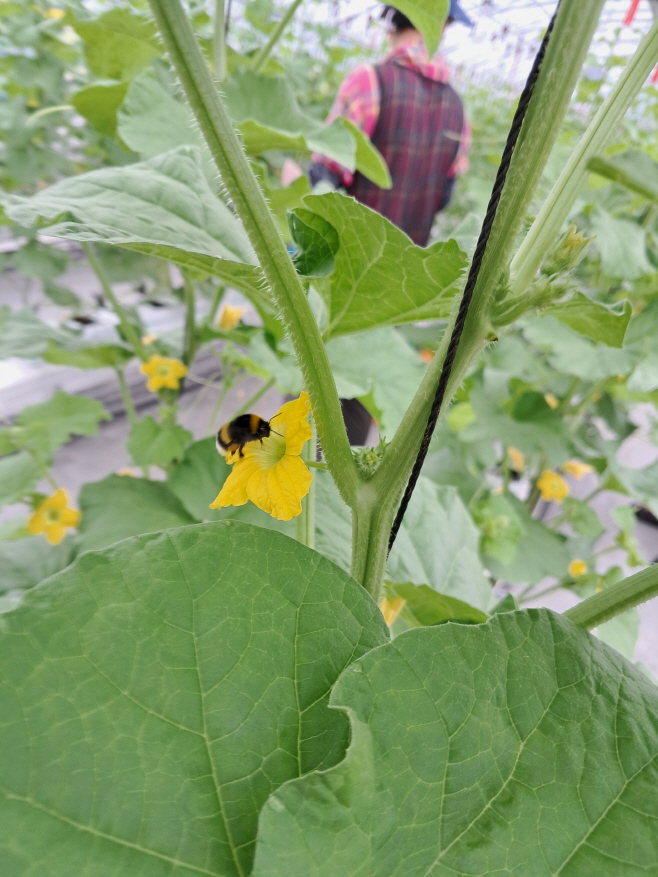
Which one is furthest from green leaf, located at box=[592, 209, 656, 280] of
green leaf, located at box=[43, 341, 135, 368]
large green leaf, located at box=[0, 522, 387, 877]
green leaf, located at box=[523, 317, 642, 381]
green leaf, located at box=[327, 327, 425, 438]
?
large green leaf, located at box=[0, 522, 387, 877]

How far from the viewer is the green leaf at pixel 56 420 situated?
1.09 metres

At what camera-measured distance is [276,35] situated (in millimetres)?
885

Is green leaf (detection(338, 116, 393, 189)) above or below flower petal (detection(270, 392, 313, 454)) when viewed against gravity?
above

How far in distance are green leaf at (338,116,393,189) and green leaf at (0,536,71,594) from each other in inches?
30.9

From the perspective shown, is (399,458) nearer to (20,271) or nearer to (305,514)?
(305,514)

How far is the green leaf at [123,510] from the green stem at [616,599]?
0.73 meters

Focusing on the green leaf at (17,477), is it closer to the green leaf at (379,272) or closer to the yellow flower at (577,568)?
the green leaf at (379,272)

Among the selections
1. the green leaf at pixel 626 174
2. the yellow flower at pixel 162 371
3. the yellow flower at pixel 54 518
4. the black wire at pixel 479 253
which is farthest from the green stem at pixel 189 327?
the green leaf at pixel 626 174

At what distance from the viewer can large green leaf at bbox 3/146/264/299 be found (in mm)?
339

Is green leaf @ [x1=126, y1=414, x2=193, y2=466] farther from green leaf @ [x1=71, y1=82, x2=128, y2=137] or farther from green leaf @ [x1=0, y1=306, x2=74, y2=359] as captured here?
green leaf @ [x1=71, y1=82, x2=128, y2=137]

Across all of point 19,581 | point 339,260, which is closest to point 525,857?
point 339,260

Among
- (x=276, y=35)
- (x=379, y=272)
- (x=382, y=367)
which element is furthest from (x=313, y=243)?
(x=276, y=35)

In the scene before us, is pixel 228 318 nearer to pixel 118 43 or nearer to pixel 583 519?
pixel 118 43

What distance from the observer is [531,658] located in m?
0.33
